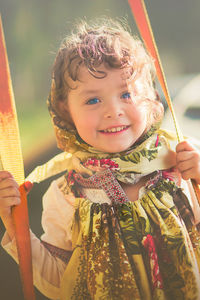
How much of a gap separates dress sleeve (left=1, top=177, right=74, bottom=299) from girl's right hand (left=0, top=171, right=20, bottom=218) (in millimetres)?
56

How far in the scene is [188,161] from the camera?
65cm

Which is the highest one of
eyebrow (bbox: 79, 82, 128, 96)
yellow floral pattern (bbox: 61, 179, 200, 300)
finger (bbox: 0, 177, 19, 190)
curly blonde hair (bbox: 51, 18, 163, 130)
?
curly blonde hair (bbox: 51, 18, 163, 130)

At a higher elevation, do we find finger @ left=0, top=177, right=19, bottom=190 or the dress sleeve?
finger @ left=0, top=177, right=19, bottom=190

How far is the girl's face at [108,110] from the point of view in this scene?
616mm

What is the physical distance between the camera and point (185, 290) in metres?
0.61

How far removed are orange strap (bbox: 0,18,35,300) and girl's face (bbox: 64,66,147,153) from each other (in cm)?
12

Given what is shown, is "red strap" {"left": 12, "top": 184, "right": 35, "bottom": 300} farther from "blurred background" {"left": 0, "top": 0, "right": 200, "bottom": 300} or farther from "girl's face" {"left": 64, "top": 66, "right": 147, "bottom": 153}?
"girl's face" {"left": 64, "top": 66, "right": 147, "bottom": 153}

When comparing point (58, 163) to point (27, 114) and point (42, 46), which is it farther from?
point (42, 46)

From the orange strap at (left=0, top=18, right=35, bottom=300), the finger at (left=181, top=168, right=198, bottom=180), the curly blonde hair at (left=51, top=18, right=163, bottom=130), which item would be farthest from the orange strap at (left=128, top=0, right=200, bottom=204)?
the orange strap at (left=0, top=18, right=35, bottom=300)

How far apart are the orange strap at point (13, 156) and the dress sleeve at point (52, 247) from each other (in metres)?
0.02

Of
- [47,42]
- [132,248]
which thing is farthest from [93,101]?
[132,248]

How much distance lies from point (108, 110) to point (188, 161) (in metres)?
0.18

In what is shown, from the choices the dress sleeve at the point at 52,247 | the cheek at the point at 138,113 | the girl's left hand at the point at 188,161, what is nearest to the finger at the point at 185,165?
the girl's left hand at the point at 188,161

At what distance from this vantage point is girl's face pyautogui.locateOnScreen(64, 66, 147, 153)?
616 mm
